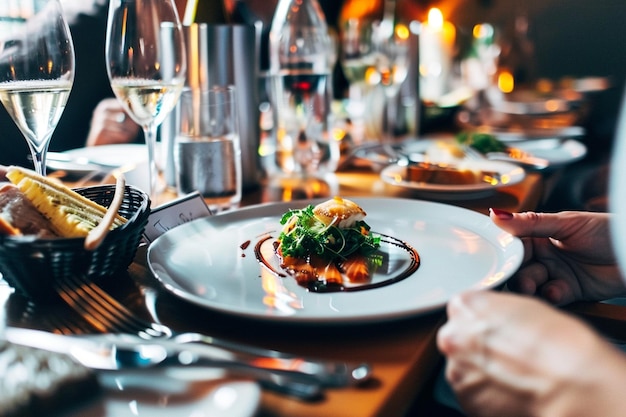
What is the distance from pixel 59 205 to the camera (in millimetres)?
649

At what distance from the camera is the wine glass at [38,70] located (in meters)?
0.73

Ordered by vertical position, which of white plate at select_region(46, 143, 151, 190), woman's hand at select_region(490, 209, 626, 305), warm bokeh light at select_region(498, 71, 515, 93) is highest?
warm bokeh light at select_region(498, 71, 515, 93)

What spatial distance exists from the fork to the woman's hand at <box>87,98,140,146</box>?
1.01 metres

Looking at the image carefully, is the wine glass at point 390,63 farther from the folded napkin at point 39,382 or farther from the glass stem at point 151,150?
the folded napkin at point 39,382

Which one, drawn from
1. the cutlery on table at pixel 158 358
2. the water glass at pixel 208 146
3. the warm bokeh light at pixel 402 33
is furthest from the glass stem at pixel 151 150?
the warm bokeh light at pixel 402 33

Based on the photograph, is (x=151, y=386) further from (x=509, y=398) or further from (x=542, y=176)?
(x=542, y=176)

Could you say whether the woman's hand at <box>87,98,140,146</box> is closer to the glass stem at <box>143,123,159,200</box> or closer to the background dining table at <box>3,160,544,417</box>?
the glass stem at <box>143,123,159,200</box>

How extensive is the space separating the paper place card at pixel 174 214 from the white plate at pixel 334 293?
49 mm

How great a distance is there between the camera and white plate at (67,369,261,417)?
41cm

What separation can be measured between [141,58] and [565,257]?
0.70 metres

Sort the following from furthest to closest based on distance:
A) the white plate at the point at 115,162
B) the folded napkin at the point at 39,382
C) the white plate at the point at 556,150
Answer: the white plate at the point at 556,150 < the white plate at the point at 115,162 < the folded napkin at the point at 39,382

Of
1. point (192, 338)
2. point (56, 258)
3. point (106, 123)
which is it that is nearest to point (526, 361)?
point (192, 338)

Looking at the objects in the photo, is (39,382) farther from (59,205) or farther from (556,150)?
(556,150)

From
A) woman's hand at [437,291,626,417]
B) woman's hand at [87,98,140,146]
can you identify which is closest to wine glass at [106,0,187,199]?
woman's hand at [437,291,626,417]
